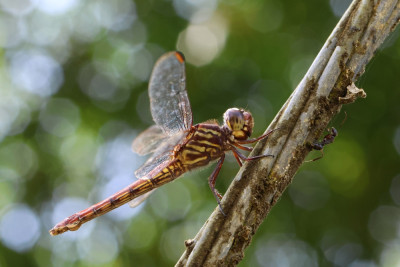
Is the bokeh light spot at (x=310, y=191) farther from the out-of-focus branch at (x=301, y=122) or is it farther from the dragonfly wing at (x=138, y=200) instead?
the out-of-focus branch at (x=301, y=122)

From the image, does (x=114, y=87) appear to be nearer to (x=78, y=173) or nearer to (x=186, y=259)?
(x=78, y=173)

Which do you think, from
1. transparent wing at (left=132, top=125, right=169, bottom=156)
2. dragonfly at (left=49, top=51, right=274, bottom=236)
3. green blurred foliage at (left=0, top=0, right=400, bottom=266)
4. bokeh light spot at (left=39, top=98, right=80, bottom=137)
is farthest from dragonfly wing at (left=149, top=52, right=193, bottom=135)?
bokeh light spot at (left=39, top=98, right=80, bottom=137)

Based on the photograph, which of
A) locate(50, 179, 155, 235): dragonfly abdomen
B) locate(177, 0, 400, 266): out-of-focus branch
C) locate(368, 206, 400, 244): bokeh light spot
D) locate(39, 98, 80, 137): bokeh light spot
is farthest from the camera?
locate(39, 98, 80, 137): bokeh light spot

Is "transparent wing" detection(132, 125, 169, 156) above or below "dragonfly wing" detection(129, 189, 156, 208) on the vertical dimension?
above

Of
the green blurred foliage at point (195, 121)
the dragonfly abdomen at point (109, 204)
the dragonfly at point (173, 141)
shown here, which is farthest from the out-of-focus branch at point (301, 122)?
the green blurred foliage at point (195, 121)

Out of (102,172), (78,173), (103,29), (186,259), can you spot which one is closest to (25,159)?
(78,173)

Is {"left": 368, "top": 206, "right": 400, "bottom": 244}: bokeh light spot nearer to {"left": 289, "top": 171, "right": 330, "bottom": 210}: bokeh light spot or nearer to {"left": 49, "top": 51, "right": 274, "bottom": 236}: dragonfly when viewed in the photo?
{"left": 289, "top": 171, "right": 330, "bottom": 210}: bokeh light spot

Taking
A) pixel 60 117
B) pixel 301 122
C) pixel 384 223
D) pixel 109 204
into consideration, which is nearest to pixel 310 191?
pixel 384 223
